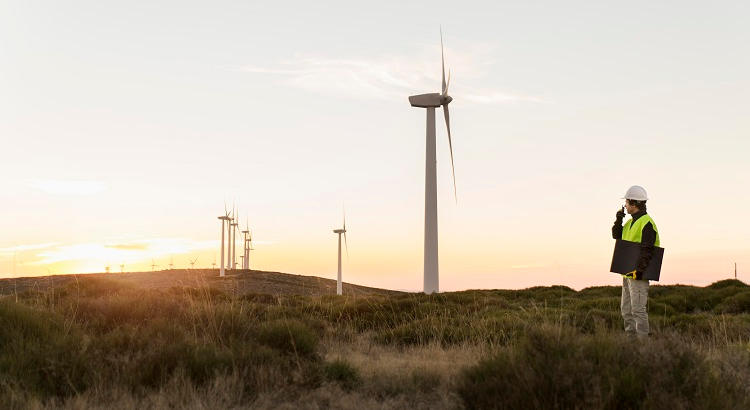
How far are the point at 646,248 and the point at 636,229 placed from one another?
0.61m

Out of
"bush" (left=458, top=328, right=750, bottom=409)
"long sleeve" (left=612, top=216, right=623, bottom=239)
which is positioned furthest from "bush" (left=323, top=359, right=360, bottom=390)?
"long sleeve" (left=612, top=216, right=623, bottom=239)

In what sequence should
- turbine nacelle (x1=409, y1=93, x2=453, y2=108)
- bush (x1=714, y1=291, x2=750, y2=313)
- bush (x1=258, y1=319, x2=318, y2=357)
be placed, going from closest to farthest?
bush (x1=258, y1=319, x2=318, y2=357)
bush (x1=714, y1=291, x2=750, y2=313)
turbine nacelle (x1=409, y1=93, x2=453, y2=108)

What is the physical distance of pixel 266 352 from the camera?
9.16m

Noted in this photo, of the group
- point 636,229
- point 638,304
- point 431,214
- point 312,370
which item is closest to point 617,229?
point 636,229

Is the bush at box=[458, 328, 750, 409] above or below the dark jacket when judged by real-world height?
below

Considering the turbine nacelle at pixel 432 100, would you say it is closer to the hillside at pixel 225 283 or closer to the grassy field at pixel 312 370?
the hillside at pixel 225 283

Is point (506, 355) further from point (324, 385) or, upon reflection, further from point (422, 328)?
point (422, 328)

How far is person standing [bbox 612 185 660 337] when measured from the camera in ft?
43.4

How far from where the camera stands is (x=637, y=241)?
44.7ft

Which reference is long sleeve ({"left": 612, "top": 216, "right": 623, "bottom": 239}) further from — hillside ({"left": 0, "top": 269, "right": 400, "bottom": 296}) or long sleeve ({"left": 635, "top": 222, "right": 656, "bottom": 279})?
hillside ({"left": 0, "top": 269, "right": 400, "bottom": 296})

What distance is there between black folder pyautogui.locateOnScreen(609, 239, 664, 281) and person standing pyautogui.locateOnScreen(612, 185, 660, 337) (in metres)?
0.12

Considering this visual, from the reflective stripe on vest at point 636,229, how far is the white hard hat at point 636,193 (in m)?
0.43

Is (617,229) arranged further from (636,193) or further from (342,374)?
(342,374)

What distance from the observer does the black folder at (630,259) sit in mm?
13469
